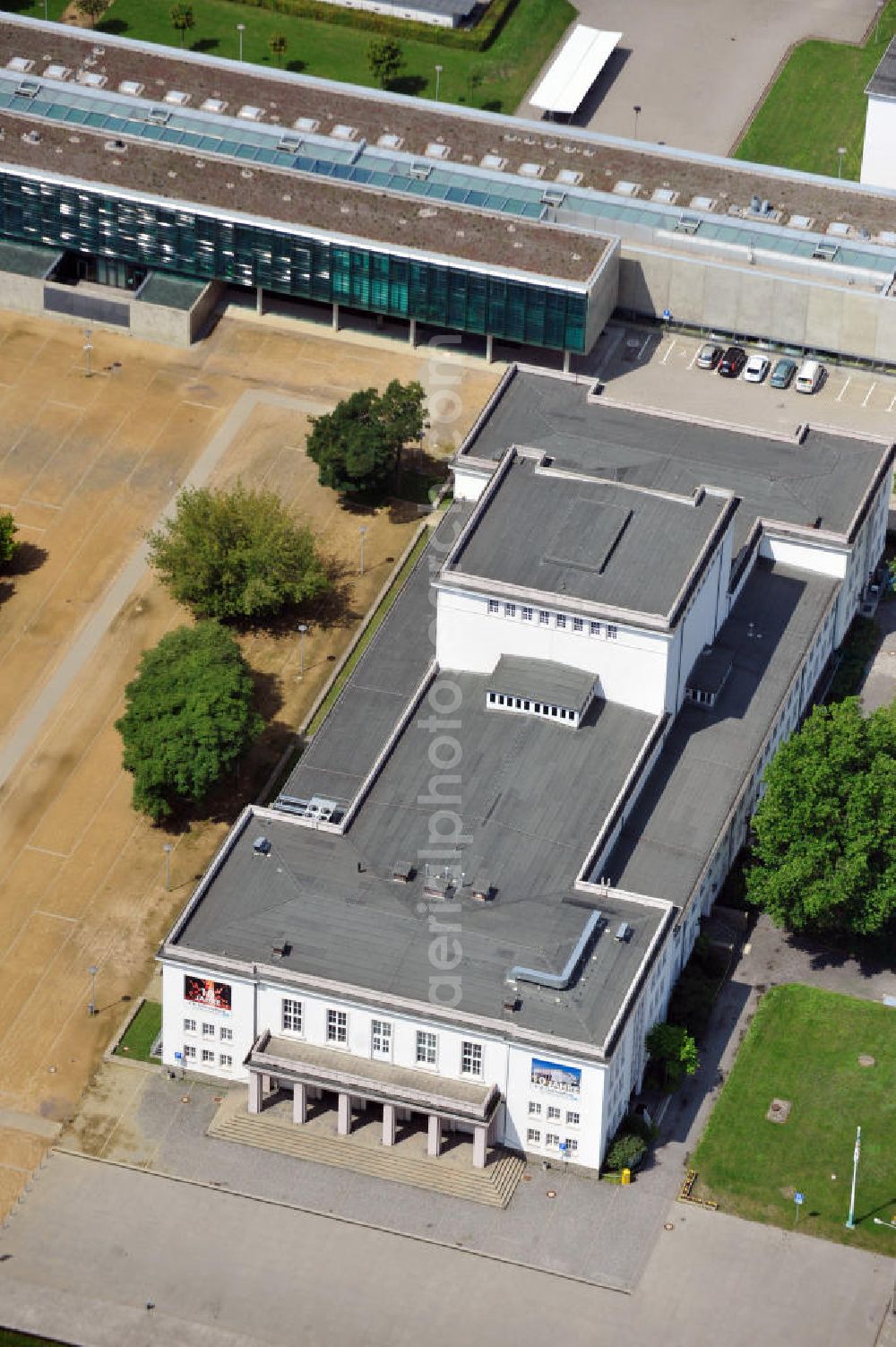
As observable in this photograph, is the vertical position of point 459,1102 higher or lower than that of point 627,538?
lower

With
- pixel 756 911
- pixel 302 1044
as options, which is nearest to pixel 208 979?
pixel 302 1044

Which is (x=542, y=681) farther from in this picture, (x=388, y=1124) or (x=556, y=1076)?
(x=388, y=1124)

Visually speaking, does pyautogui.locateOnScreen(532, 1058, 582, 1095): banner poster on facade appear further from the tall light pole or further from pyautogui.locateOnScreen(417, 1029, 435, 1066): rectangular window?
the tall light pole

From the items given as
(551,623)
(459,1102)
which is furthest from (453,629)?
(459,1102)

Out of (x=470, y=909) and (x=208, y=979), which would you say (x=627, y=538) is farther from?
(x=208, y=979)

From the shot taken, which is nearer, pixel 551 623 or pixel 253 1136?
pixel 253 1136

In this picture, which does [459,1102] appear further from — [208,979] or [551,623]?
[551,623]

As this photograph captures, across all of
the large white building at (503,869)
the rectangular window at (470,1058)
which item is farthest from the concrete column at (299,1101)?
the rectangular window at (470,1058)
